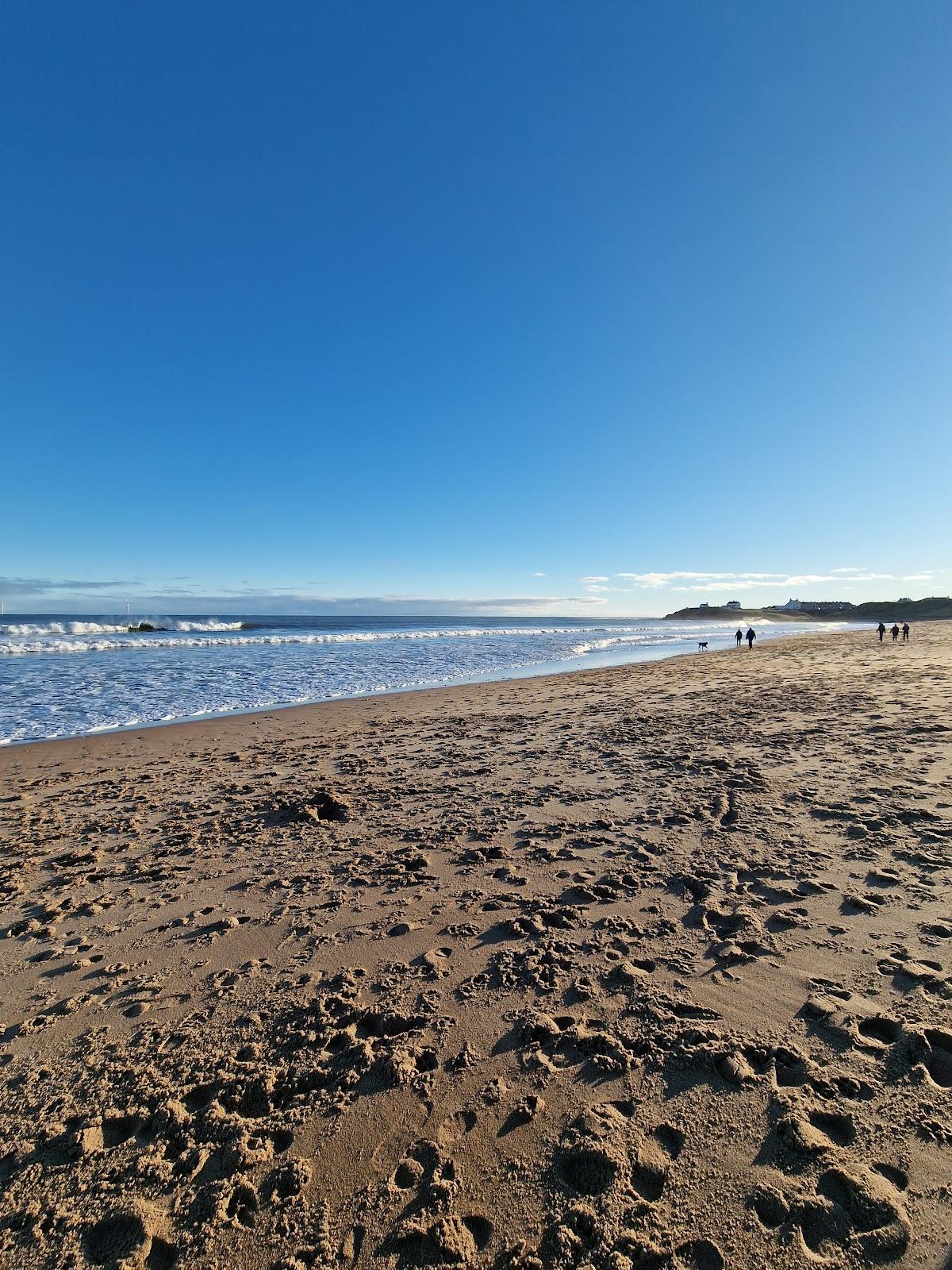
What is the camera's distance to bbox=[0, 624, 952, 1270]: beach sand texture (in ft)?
6.84

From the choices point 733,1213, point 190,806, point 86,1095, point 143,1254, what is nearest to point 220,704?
point 190,806

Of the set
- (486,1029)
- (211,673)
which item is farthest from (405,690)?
(486,1029)

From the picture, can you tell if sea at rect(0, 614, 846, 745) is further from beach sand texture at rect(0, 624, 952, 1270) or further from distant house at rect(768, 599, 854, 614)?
distant house at rect(768, 599, 854, 614)

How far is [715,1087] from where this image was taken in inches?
103

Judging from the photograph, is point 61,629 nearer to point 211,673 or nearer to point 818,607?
point 211,673

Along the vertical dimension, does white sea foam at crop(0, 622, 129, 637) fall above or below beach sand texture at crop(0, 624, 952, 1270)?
above

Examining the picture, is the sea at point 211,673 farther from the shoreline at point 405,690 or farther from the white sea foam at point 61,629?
the white sea foam at point 61,629

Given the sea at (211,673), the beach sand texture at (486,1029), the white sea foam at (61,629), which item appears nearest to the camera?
the beach sand texture at (486,1029)

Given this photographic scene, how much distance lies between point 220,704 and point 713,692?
44.5ft

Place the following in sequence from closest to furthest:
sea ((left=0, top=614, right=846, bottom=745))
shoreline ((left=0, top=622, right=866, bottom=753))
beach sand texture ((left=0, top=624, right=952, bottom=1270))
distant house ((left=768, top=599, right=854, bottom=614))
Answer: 1. beach sand texture ((left=0, top=624, right=952, bottom=1270))
2. shoreline ((left=0, top=622, right=866, bottom=753))
3. sea ((left=0, top=614, right=846, bottom=745))
4. distant house ((left=768, top=599, right=854, bottom=614))

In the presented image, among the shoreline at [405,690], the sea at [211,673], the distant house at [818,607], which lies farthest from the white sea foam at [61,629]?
the distant house at [818,607]

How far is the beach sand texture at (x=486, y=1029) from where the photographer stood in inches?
82.1

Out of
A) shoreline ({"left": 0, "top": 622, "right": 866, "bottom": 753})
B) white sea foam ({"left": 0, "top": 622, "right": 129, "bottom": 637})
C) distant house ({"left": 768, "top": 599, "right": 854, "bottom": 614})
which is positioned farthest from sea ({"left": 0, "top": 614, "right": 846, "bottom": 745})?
distant house ({"left": 768, "top": 599, "right": 854, "bottom": 614})

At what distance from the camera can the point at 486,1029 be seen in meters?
3.07
